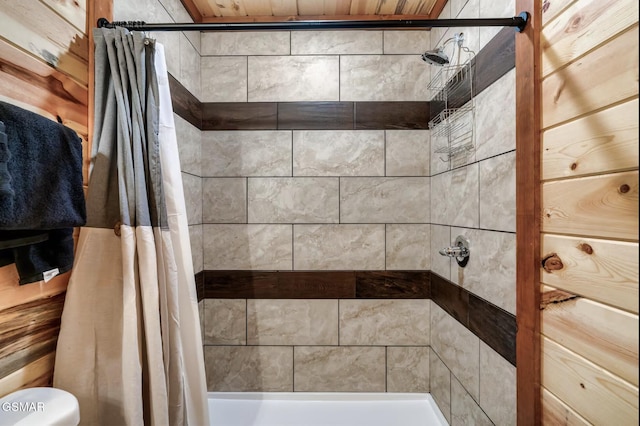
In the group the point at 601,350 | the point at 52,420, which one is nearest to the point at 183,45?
the point at 52,420

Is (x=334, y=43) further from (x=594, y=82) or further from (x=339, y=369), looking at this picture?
(x=339, y=369)

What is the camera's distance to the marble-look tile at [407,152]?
1.91m

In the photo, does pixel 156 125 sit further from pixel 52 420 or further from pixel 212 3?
pixel 212 3

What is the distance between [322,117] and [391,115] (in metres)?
0.43

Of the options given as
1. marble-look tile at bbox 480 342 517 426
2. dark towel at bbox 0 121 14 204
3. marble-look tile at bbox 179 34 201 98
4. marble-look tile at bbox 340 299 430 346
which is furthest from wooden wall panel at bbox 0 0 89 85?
marble-look tile at bbox 480 342 517 426

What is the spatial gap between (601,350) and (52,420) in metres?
1.33

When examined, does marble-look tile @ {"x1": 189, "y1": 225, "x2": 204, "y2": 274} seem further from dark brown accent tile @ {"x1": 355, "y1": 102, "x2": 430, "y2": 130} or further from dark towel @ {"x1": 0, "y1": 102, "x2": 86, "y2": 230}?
dark brown accent tile @ {"x1": 355, "y1": 102, "x2": 430, "y2": 130}

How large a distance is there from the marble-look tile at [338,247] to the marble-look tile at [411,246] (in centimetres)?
9

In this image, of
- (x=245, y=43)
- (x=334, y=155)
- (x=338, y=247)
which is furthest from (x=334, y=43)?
(x=338, y=247)

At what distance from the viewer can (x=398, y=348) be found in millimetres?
1931

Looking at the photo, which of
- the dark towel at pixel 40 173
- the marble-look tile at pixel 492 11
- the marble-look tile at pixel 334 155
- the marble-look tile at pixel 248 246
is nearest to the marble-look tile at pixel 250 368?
the marble-look tile at pixel 248 246

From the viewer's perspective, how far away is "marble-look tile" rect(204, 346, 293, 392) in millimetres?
1933

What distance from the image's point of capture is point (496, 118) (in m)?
1.20

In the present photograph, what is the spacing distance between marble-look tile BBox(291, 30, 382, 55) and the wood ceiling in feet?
0.42
